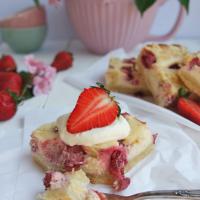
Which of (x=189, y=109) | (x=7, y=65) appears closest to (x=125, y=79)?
(x=189, y=109)

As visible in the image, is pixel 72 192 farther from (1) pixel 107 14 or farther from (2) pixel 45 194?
(1) pixel 107 14

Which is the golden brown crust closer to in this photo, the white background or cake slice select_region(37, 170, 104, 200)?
cake slice select_region(37, 170, 104, 200)

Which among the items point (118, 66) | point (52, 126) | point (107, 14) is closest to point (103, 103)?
point (52, 126)

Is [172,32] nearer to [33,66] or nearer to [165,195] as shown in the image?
[33,66]

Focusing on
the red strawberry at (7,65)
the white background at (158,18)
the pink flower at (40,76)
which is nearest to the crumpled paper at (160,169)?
the pink flower at (40,76)

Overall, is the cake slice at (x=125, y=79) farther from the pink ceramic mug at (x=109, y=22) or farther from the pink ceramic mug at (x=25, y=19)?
the pink ceramic mug at (x=25, y=19)
